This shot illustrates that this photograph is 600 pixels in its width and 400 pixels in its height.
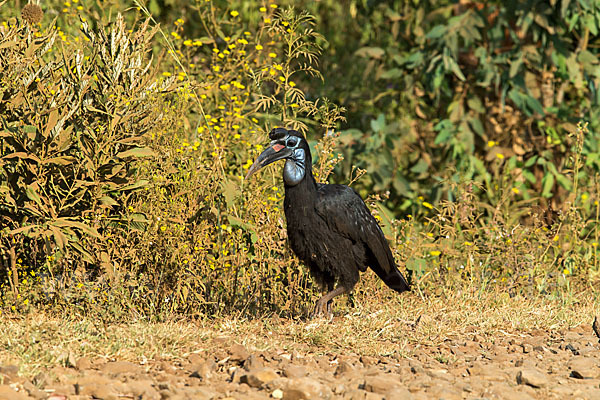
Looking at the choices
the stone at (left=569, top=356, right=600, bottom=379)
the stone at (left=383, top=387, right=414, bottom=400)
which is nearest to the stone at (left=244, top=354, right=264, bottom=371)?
the stone at (left=383, top=387, right=414, bottom=400)

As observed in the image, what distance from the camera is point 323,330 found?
4559 millimetres

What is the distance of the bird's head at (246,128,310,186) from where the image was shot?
15.9 feet

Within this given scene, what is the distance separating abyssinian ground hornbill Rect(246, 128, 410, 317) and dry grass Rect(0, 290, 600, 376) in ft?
1.03

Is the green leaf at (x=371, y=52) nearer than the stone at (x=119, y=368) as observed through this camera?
No

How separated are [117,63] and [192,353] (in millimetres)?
1779

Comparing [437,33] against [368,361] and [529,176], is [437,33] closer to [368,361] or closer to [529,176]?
[529,176]

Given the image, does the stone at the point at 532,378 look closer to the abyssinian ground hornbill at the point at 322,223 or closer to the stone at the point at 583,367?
the stone at the point at 583,367

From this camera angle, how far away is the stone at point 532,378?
3.71 meters

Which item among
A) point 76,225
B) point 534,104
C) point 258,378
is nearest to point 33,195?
point 76,225

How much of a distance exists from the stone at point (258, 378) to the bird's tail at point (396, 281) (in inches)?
74.7

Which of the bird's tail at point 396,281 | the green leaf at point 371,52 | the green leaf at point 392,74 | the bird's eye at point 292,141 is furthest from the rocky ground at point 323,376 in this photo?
the green leaf at point 371,52

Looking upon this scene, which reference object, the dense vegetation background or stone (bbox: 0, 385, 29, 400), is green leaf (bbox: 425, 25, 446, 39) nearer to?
the dense vegetation background

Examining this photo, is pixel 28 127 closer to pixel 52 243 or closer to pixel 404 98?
pixel 52 243

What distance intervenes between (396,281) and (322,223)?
77 centimetres
